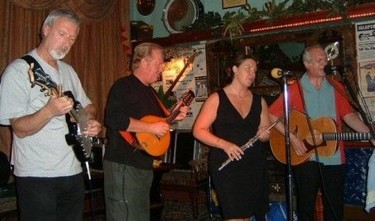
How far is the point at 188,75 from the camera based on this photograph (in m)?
6.68

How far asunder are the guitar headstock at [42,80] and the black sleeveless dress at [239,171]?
53.9 inches

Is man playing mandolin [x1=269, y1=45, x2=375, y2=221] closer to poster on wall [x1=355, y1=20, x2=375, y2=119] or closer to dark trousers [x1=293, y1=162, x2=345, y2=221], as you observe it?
dark trousers [x1=293, y1=162, x2=345, y2=221]


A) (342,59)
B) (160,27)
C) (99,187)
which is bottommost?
(99,187)

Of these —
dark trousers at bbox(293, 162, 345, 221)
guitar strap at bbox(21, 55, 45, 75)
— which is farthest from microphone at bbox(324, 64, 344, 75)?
guitar strap at bbox(21, 55, 45, 75)

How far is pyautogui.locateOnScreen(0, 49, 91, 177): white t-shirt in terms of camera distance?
88.1 inches

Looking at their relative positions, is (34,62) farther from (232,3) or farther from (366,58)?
(232,3)

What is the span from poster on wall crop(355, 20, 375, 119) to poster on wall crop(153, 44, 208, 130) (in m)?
2.37

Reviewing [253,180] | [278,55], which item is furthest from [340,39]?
[253,180]

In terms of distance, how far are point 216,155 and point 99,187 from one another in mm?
2017

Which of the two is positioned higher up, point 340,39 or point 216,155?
point 340,39

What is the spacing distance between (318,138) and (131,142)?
186 centimetres

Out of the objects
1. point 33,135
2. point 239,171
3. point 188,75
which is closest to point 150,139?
point 239,171

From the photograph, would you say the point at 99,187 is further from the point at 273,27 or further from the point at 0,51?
the point at 273,27

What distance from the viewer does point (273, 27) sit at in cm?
557
